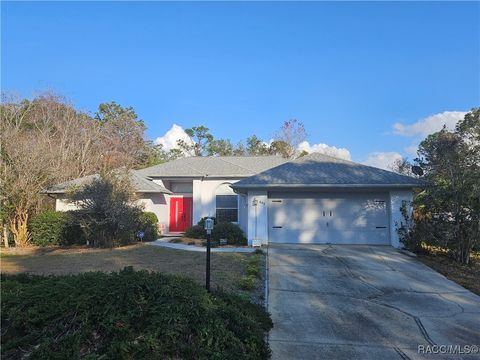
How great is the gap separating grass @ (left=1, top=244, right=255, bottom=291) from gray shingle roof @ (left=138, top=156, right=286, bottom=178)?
6418mm

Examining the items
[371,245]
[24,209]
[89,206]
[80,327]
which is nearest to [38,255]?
[89,206]

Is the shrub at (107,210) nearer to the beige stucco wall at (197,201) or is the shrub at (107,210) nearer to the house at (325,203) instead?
the beige stucco wall at (197,201)

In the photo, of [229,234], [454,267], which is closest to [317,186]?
[229,234]

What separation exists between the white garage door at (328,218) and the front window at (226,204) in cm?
469

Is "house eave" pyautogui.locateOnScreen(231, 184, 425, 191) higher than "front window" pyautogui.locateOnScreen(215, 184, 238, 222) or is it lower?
higher

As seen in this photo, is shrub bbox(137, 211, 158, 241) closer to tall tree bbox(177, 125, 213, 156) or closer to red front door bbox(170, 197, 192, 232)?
red front door bbox(170, 197, 192, 232)

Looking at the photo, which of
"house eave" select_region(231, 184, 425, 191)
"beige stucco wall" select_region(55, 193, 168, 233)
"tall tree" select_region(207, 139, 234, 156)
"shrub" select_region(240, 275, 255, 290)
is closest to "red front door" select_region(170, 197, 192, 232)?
"beige stucco wall" select_region(55, 193, 168, 233)

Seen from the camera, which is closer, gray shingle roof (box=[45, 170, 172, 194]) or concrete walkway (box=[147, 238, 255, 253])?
concrete walkway (box=[147, 238, 255, 253])

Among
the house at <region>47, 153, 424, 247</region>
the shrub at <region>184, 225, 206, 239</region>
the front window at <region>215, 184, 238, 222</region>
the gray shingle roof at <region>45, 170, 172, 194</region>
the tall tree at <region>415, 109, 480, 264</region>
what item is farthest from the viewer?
the front window at <region>215, 184, 238, 222</region>

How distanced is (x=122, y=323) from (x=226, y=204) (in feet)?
50.2

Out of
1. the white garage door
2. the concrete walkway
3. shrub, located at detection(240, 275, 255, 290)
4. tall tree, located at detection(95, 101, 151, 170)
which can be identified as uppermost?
tall tree, located at detection(95, 101, 151, 170)

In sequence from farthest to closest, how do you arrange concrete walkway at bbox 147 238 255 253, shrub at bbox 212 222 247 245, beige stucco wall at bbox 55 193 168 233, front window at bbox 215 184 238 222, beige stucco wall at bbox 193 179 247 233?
front window at bbox 215 184 238 222 < beige stucco wall at bbox 193 179 247 233 < beige stucco wall at bbox 55 193 168 233 < shrub at bbox 212 222 247 245 < concrete walkway at bbox 147 238 255 253

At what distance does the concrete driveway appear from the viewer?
498 cm

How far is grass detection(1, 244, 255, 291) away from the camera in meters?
8.89
